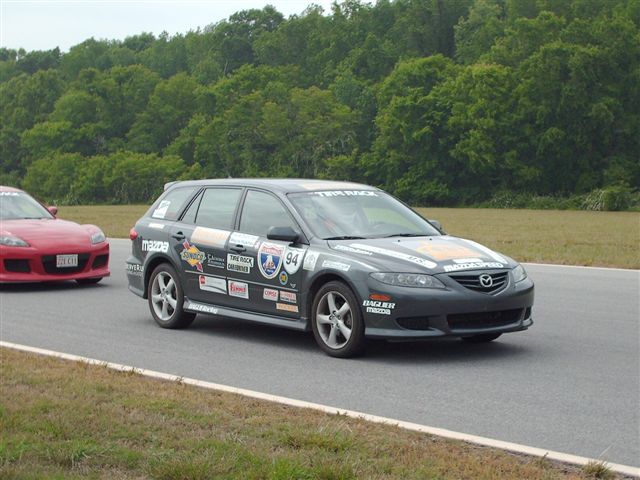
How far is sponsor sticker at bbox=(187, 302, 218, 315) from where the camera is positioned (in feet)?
35.2

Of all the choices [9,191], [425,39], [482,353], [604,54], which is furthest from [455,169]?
[482,353]

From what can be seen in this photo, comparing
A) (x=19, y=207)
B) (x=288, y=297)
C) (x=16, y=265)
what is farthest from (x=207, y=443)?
(x=19, y=207)

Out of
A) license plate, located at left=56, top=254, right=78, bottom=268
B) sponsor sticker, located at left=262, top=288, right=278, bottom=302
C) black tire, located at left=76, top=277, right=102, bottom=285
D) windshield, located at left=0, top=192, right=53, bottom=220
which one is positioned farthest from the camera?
windshield, located at left=0, top=192, right=53, bottom=220

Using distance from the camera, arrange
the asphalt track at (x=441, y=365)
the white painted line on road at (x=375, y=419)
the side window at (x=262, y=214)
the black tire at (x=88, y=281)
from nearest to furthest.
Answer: the white painted line on road at (x=375, y=419) → the asphalt track at (x=441, y=365) → the side window at (x=262, y=214) → the black tire at (x=88, y=281)

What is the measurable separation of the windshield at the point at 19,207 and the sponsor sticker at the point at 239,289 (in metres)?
6.58

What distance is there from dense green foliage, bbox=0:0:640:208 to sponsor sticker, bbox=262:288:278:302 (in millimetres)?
67405

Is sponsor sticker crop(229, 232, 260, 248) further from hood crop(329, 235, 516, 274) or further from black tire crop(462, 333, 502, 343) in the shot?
black tire crop(462, 333, 502, 343)

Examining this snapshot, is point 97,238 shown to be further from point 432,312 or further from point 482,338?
point 432,312

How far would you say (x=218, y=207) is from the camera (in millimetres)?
11109

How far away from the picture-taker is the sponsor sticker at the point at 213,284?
10625 mm

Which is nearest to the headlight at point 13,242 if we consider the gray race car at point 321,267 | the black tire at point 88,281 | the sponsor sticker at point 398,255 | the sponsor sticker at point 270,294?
the black tire at point 88,281

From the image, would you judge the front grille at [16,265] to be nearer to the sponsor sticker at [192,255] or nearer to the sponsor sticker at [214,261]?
the sponsor sticker at [192,255]

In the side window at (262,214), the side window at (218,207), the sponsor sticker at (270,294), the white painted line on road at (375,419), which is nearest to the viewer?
the white painted line on road at (375,419)

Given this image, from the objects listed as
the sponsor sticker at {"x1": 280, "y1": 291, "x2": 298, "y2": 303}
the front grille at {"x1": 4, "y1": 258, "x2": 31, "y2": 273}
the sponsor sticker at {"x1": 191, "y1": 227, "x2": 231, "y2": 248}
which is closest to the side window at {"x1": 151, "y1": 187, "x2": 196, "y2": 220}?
the sponsor sticker at {"x1": 191, "y1": 227, "x2": 231, "y2": 248}
